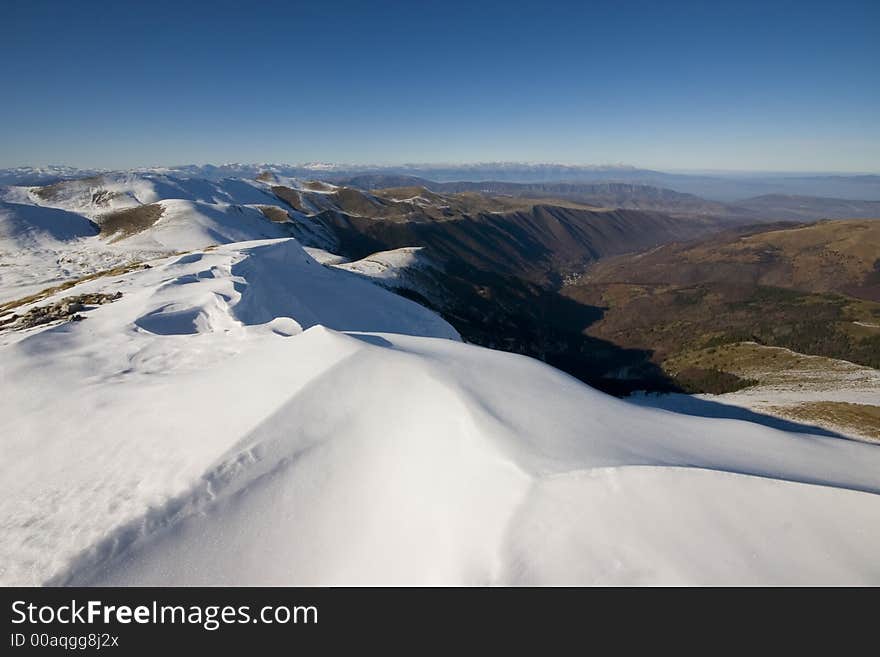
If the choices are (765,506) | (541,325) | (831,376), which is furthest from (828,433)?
(541,325)

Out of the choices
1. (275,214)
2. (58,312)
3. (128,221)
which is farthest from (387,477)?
(275,214)

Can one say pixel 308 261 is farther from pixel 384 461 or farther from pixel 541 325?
pixel 541 325

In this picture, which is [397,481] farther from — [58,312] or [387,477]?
[58,312]

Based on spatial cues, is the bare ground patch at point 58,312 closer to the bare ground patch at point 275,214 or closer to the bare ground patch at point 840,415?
the bare ground patch at point 840,415

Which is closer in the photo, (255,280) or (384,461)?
(384,461)

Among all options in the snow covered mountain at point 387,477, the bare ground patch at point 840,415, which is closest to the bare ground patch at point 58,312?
the snow covered mountain at point 387,477
